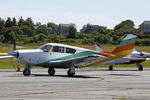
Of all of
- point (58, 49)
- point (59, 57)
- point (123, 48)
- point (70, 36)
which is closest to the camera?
point (59, 57)

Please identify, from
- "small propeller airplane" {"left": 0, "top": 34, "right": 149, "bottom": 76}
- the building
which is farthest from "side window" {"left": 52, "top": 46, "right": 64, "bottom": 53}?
the building

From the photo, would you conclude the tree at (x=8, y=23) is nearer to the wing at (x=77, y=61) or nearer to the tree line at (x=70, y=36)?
the tree line at (x=70, y=36)

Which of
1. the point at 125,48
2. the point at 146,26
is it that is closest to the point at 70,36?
the point at 146,26

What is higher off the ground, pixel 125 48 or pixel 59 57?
pixel 125 48

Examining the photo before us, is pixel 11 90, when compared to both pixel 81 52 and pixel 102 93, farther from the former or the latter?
pixel 81 52

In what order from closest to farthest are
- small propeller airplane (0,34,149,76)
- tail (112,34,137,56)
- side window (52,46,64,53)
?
small propeller airplane (0,34,149,76) → side window (52,46,64,53) → tail (112,34,137,56)

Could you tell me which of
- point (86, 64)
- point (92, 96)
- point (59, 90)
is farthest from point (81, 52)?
point (92, 96)

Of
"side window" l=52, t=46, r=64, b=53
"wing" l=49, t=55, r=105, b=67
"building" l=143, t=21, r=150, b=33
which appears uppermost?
"building" l=143, t=21, r=150, b=33

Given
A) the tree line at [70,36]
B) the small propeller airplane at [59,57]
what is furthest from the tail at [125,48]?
the tree line at [70,36]

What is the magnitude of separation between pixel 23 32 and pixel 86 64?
5322 inches

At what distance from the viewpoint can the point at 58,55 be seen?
27469 mm

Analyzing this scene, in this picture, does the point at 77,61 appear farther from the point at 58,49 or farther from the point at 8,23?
the point at 8,23

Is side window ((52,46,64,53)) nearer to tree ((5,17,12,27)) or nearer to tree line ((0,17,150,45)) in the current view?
tree line ((0,17,150,45))

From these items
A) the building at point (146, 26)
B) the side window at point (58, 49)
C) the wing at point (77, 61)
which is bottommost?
the wing at point (77, 61)
